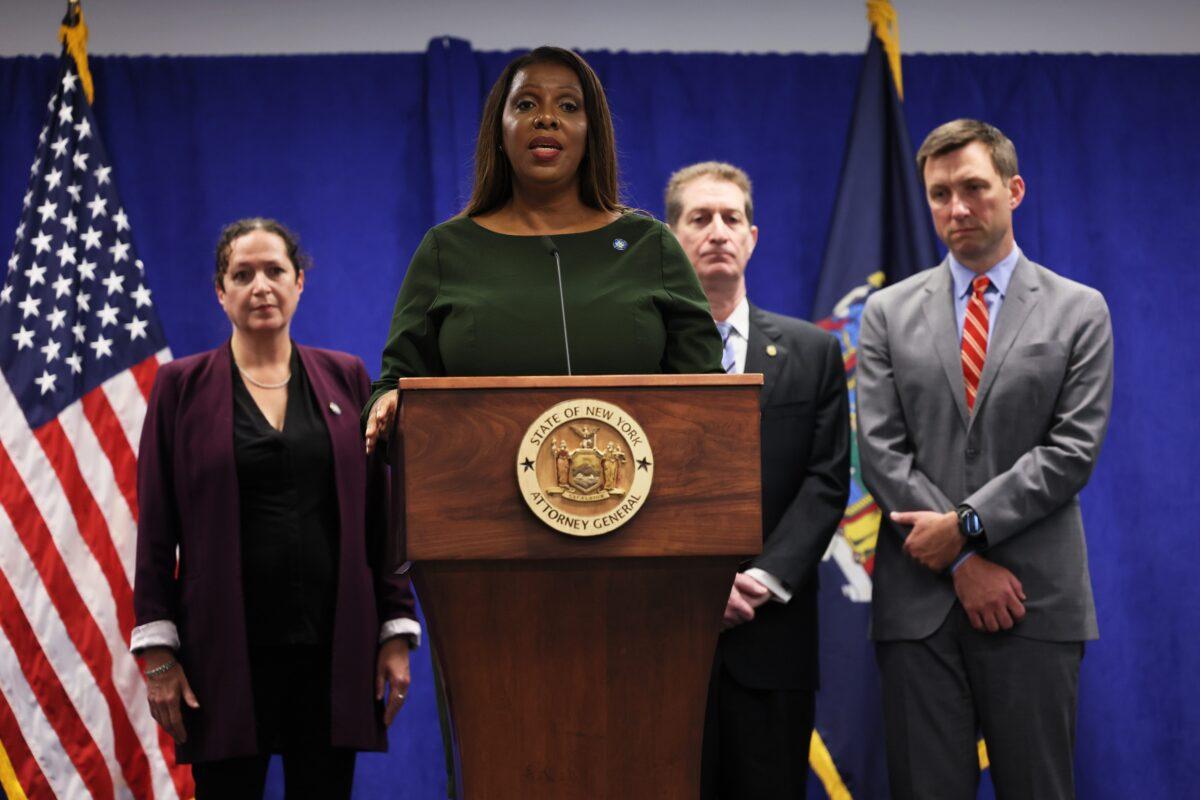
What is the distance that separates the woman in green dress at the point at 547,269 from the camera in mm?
1748

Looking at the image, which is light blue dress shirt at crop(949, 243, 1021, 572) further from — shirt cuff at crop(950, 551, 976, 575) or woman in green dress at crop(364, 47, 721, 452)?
woman in green dress at crop(364, 47, 721, 452)

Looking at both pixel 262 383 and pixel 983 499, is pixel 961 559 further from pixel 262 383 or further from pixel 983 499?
pixel 262 383

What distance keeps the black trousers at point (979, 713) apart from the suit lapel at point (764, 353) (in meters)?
0.59

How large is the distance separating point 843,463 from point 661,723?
1241mm

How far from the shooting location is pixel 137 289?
372 cm

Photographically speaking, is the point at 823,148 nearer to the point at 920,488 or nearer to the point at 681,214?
the point at 681,214

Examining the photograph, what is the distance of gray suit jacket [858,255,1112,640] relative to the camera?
8.45 ft

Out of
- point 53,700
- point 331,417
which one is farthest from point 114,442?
point 331,417

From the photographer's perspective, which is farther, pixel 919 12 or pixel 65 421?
pixel 919 12

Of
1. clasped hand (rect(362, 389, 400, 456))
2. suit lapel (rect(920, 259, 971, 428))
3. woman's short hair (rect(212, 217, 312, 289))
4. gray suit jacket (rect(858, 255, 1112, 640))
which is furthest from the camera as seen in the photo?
woman's short hair (rect(212, 217, 312, 289))

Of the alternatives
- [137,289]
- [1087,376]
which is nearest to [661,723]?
[1087,376]

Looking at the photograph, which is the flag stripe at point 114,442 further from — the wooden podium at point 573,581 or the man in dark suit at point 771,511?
the wooden podium at point 573,581

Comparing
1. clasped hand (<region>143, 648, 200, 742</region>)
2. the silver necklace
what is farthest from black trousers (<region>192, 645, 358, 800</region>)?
the silver necklace

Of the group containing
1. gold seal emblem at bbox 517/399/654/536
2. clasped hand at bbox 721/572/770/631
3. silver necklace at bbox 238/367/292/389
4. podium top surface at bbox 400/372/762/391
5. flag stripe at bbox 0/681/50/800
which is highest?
silver necklace at bbox 238/367/292/389
